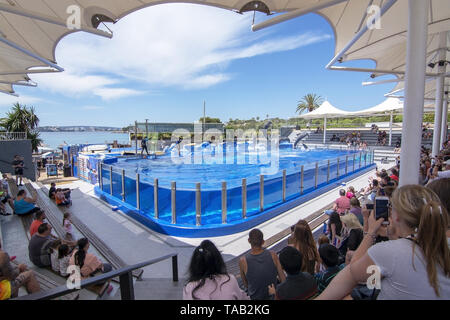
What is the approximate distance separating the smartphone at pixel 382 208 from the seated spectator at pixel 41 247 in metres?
4.41

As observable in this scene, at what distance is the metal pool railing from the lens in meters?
5.49

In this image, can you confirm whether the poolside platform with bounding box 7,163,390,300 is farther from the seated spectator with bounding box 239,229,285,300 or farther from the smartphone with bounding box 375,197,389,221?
the smartphone with bounding box 375,197,389,221

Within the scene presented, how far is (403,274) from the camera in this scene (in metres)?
0.98

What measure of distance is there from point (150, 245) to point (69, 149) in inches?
478

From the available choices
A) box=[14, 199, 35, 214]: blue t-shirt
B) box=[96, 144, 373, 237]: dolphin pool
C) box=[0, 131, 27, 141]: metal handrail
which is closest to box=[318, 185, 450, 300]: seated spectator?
box=[96, 144, 373, 237]: dolphin pool

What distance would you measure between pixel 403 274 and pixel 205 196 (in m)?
4.69

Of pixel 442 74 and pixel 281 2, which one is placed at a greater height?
pixel 281 2

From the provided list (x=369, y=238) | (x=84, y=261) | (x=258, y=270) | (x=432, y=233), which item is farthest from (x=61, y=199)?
(x=432, y=233)

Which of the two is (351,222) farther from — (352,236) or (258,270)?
(258,270)
